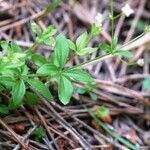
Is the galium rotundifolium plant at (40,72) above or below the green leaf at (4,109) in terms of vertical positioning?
above

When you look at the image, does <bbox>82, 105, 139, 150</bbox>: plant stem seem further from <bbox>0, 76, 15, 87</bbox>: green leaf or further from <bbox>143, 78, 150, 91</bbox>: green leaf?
<bbox>0, 76, 15, 87</bbox>: green leaf

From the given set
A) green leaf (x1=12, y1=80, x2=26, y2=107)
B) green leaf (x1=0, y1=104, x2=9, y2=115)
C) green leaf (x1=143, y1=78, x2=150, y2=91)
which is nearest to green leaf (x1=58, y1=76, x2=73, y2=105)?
green leaf (x1=12, y1=80, x2=26, y2=107)

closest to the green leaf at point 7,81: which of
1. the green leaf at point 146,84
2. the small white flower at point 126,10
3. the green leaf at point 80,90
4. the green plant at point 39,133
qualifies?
the green plant at point 39,133

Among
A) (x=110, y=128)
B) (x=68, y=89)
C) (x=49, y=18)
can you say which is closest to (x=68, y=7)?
(x=49, y=18)

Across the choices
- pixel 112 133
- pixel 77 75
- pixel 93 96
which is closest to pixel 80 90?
pixel 93 96

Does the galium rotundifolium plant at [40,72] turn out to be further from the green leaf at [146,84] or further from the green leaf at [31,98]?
the green leaf at [146,84]
